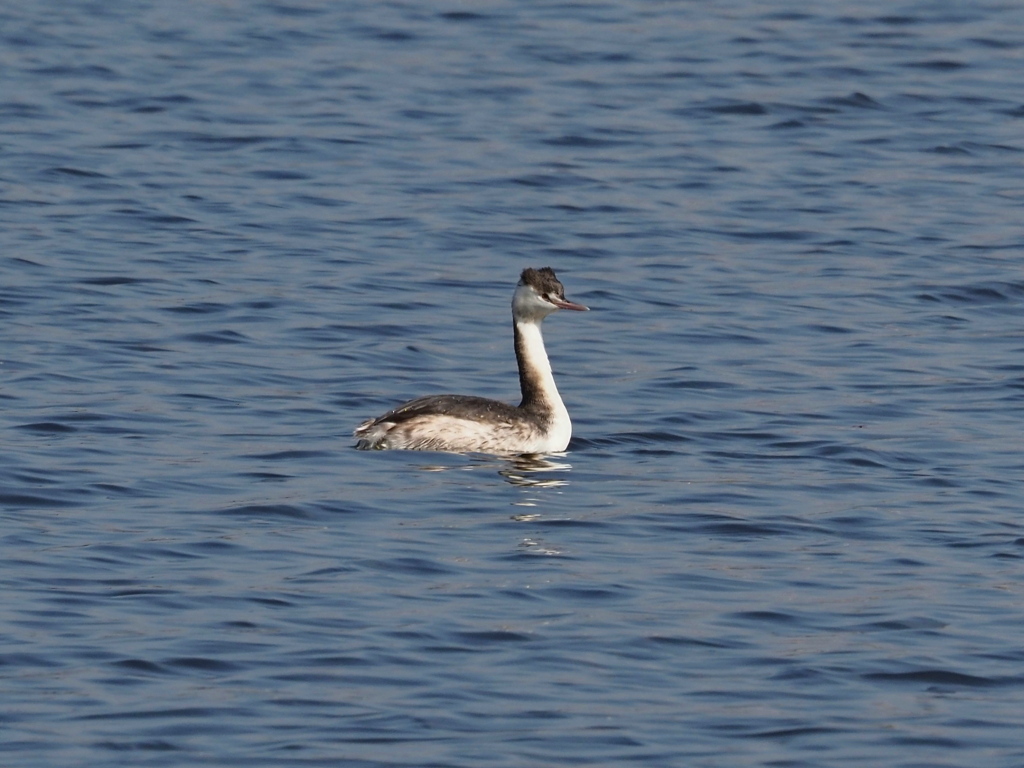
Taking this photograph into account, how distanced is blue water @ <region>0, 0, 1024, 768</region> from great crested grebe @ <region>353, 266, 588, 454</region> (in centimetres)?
→ 18

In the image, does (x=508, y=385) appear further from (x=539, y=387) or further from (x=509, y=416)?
(x=509, y=416)

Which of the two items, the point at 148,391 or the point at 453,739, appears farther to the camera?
the point at 148,391

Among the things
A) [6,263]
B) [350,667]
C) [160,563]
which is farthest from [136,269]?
[350,667]

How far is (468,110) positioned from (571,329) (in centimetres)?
871

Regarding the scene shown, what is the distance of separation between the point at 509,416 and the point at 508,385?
225cm

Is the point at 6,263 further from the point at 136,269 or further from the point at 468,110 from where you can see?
the point at 468,110

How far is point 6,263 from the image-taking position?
1977 cm

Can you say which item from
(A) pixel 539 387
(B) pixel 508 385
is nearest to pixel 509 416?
(A) pixel 539 387

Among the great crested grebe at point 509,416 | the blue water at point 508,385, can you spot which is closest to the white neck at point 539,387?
the great crested grebe at point 509,416

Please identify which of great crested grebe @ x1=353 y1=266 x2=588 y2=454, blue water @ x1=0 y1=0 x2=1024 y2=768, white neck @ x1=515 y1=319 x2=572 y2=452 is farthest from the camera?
white neck @ x1=515 y1=319 x2=572 y2=452

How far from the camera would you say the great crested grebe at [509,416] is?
45.6 ft

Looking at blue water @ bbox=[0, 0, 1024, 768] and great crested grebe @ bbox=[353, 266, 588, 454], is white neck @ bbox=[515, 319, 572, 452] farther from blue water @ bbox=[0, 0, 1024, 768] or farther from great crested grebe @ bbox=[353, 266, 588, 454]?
blue water @ bbox=[0, 0, 1024, 768]

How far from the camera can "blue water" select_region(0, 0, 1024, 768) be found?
30.4 feet

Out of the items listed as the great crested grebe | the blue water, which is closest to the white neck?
the great crested grebe
